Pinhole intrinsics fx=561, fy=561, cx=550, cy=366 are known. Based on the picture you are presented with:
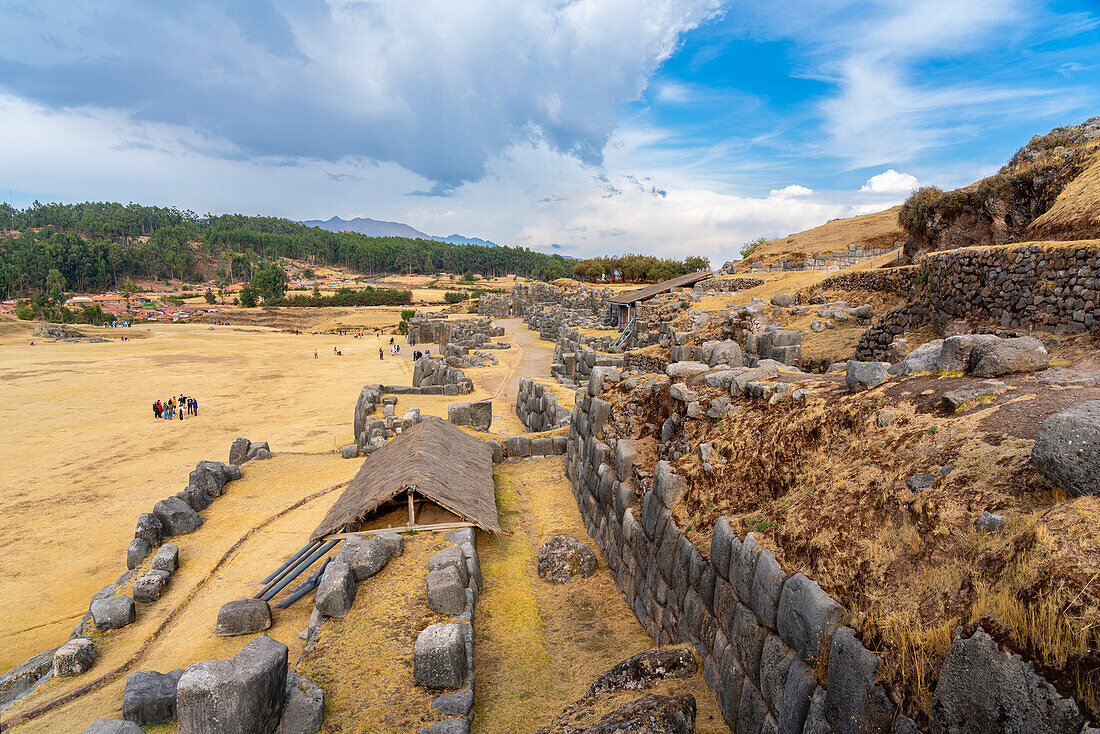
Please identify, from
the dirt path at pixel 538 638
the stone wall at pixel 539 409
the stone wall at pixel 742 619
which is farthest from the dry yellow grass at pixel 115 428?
the stone wall at pixel 742 619

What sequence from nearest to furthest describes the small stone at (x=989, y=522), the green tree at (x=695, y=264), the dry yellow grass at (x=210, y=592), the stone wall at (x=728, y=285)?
the small stone at (x=989, y=522), the dry yellow grass at (x=210, y=592), the stone wall at (x=728, y=285), the green tree at (x=695, y=264)

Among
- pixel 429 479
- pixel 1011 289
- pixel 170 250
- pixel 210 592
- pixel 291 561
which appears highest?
pixel 170 250

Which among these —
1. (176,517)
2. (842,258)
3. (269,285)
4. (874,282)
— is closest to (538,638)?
(176,517)

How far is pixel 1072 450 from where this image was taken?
183 inches

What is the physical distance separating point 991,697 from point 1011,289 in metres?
11.6

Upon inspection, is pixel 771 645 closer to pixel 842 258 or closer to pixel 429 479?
pixel 429 479

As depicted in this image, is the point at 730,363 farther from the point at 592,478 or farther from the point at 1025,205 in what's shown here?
the point at 1025,205

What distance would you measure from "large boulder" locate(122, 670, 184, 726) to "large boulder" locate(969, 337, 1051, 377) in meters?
12.4

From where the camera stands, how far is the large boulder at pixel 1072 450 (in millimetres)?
4527

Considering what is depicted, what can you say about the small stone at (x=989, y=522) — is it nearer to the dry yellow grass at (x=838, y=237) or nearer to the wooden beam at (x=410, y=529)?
the wooden beam at (x=410, y=529)

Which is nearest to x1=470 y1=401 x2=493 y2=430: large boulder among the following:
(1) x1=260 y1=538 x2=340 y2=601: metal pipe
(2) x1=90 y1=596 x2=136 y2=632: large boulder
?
(1) x1=260 y1=538 x2=340 y2=601: metal pipe

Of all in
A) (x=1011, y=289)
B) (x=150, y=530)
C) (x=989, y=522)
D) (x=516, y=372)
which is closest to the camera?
(x=989, y=522)

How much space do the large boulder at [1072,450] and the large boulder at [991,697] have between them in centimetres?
167

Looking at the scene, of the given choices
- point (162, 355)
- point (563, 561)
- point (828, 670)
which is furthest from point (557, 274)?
point (828, 670)
